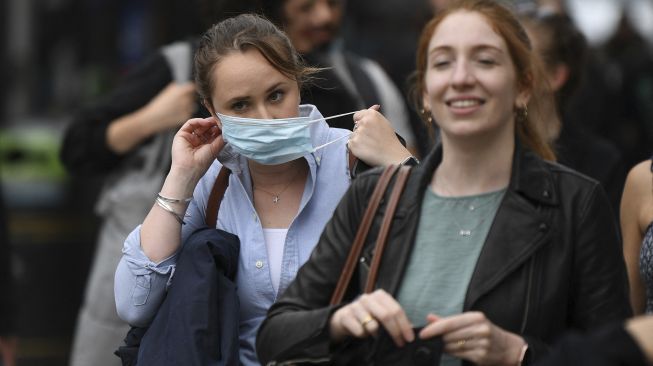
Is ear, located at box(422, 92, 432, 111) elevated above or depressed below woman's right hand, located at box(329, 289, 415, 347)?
above

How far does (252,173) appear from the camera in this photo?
12.3 feet

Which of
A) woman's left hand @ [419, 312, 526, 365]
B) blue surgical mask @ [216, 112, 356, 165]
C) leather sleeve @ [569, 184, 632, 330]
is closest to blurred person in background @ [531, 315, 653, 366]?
woman's left hand @ [419, 312, 526, 365]

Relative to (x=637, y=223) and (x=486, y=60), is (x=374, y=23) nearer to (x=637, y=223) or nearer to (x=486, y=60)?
(x=637, y=223)

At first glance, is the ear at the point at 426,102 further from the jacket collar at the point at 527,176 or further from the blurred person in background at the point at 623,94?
the blurred person in background at the point at 623,94

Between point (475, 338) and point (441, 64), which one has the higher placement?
point (441, 64)

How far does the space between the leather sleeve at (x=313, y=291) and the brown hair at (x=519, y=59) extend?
1.18 ft

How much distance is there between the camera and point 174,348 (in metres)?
3.40

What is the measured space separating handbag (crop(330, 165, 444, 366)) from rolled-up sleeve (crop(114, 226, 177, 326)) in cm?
63

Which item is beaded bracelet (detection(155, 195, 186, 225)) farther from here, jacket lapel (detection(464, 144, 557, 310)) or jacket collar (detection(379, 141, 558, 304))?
jacket lapel (detection(464, 144, 557, 310))

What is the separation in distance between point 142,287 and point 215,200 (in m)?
0.32

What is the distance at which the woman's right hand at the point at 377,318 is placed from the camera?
2.89 meters

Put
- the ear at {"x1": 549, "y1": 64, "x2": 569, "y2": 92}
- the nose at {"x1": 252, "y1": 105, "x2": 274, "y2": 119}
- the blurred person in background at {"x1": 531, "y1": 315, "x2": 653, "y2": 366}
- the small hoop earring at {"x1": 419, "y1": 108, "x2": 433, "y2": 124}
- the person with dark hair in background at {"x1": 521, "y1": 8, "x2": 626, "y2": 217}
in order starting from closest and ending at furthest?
the blurred person in background at {"x1": 531, "y1": 315, "x2": 653, "y2": 366}
the small hoop earring at {"x1": 419, "y1": 108, "x2": 433, "y2": 124}
the nose at {"x1": 252, "y1": 105, "x2": 274, "y2": 119}
the person with dark hair in background at {"x1": 521, "y1": 8, "x2": 626, "y2": 217}
the ear at {"x1": 549, "y1": 64, "x2": 569, "y2": 92}

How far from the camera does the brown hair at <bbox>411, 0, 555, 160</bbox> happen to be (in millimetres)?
3099

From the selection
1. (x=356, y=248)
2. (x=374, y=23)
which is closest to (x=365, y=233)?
(x=356, y=248)
